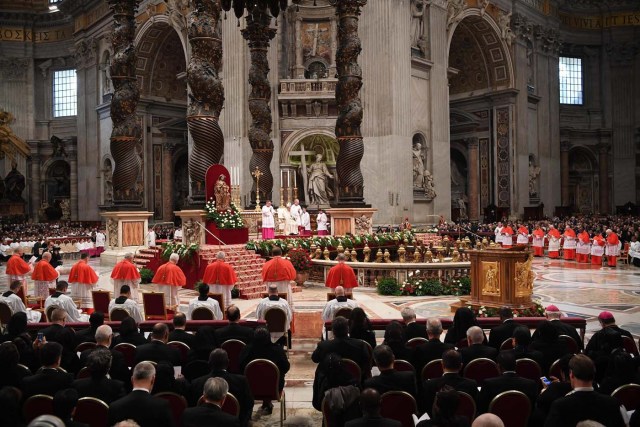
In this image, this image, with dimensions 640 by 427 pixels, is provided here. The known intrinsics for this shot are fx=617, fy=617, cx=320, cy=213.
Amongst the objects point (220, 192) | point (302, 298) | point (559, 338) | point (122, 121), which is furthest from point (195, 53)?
point (559, 338)

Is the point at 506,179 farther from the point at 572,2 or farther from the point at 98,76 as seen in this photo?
the point at 98,76

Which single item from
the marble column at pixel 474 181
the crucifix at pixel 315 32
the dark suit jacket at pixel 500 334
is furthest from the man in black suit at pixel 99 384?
the marble column at pixel 474 181

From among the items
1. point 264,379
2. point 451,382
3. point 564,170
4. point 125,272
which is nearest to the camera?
point 451,382

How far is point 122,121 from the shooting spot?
19875 millimetres

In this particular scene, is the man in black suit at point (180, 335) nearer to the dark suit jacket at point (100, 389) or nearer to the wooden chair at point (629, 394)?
the dark suit jacket at point (100, 389)

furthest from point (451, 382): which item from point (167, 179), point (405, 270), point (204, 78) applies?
point (167, 179)

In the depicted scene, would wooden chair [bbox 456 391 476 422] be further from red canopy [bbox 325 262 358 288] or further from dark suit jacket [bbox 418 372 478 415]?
red canopy [bbox 325 262 358 288]

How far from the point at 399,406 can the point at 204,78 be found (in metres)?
12.4

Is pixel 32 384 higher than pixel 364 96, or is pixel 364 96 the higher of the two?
pixel 364 96

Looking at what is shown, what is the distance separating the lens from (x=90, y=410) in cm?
461

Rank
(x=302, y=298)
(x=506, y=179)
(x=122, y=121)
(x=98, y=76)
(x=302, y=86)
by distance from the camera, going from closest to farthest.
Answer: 1. (x=302, y=298)
2. (x=122, y=121)
3. (x=302, y=86)
4. (x=506, y=179)
5. (x=98, y=76)

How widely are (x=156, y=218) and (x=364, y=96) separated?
1659 cm

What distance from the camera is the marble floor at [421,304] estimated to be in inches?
300

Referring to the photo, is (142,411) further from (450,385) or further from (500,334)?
(500,334)
